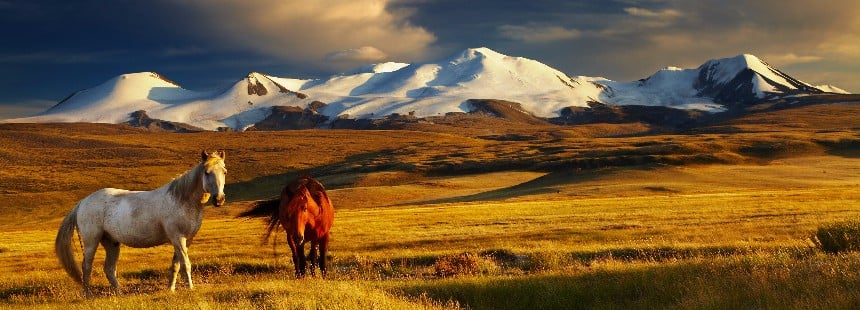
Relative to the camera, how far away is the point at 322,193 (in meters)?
16.4

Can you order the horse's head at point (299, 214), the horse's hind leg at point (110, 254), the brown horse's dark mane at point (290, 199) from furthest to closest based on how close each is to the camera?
the brown horse's dark mane at point (290, 199)
the horse's hind leg at point (110, 254)
the horse's head at point (299, 214)

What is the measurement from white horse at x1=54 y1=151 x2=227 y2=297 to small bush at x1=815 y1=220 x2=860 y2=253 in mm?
15166

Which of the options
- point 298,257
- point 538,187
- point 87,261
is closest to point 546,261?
point 298,257

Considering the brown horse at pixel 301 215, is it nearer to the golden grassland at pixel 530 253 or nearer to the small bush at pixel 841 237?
the golden grassland at pixel 530 253

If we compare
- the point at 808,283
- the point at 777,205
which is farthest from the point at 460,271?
the point at 777,205

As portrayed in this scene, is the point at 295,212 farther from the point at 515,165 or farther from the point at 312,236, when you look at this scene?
the point at 515,165

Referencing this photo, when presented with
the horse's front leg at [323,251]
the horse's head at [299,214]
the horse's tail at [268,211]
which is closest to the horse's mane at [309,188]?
the horse's head at [299,214]

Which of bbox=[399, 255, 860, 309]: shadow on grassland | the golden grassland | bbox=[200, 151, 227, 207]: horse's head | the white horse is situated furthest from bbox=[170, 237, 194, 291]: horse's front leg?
bbox=[399, 255, 860, 309]: shadow on grassland

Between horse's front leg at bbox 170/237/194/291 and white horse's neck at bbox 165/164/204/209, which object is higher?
white horse's neck at bbox 165/164/204/209

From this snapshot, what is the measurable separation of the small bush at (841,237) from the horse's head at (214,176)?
15.1 metres

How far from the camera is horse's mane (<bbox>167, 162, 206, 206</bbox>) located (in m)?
13.8

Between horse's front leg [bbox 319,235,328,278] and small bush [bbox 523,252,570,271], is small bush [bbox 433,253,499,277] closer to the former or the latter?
small bush [bbox 523,252,570,271]

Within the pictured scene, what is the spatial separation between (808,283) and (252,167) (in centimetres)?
15377

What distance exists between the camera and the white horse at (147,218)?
13.7 m
